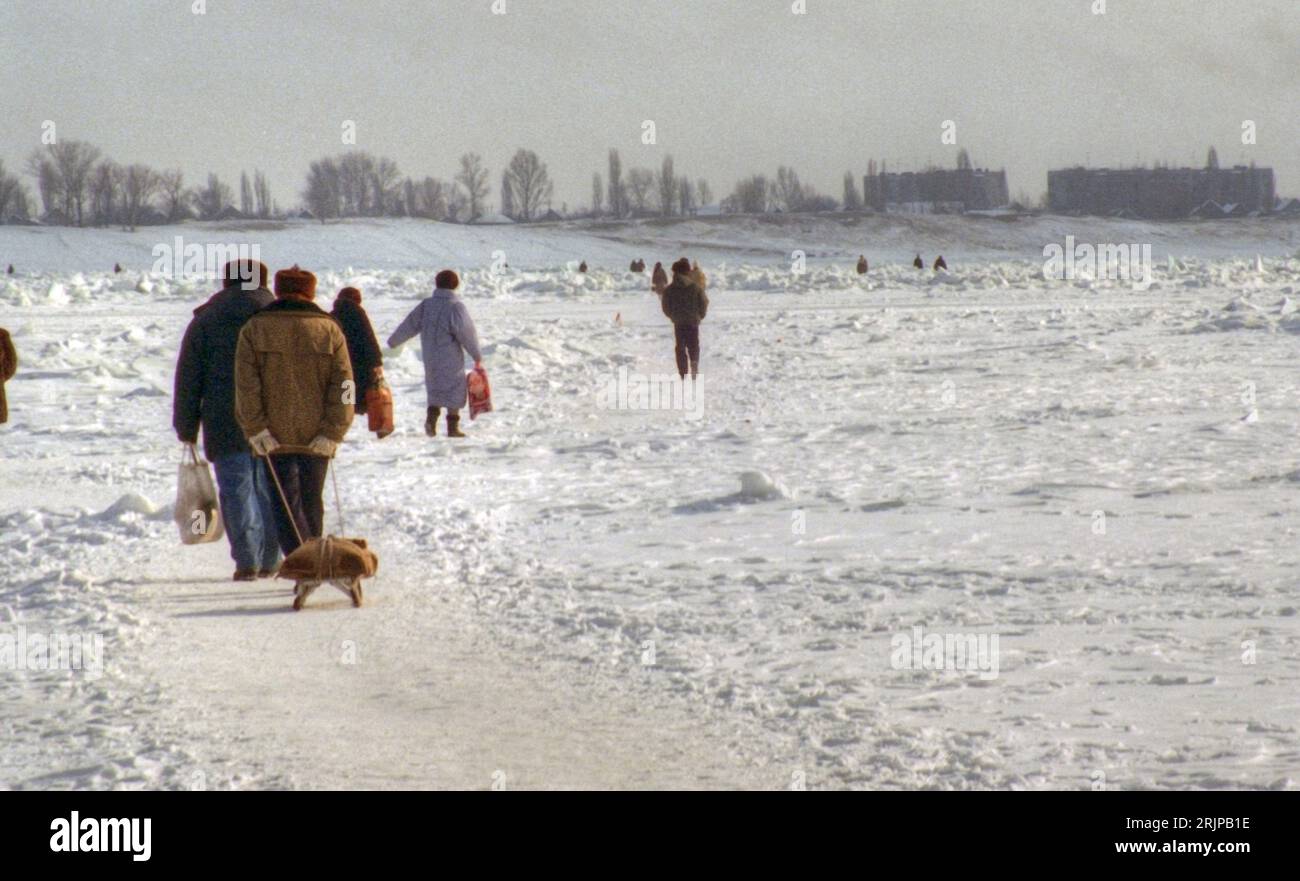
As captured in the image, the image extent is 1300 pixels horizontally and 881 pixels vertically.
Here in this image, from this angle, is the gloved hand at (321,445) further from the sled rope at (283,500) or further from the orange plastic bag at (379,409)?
the orange plastic bag at (379,409)

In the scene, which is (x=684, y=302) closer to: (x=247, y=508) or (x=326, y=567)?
(x=247, y=508)

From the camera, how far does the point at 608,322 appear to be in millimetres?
30203

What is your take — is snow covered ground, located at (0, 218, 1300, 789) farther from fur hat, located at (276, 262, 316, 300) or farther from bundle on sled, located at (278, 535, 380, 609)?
fur hat, located at (276, 262, 316, 300)

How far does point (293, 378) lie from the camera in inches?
273

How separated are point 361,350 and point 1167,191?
140m

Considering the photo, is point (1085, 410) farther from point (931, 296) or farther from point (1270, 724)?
point (931, 296)

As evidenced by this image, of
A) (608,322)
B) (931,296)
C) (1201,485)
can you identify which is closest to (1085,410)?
(1201,485)

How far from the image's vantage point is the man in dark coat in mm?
7305

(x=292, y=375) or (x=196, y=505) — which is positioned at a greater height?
(x=292, y=375)

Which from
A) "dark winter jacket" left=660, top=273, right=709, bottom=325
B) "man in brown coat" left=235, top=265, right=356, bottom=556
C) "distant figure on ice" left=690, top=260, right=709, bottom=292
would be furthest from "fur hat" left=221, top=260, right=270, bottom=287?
"distant figure on ice" left=690, top=260, right=709, bottom=292

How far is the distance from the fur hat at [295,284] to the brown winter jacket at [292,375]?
5 centimetres

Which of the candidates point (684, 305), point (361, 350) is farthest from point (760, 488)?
point (684, 305)

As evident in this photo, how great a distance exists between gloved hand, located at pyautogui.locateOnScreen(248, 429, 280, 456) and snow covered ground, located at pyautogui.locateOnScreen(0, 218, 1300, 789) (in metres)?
0.69

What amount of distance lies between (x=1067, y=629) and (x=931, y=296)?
3355 centimetres
